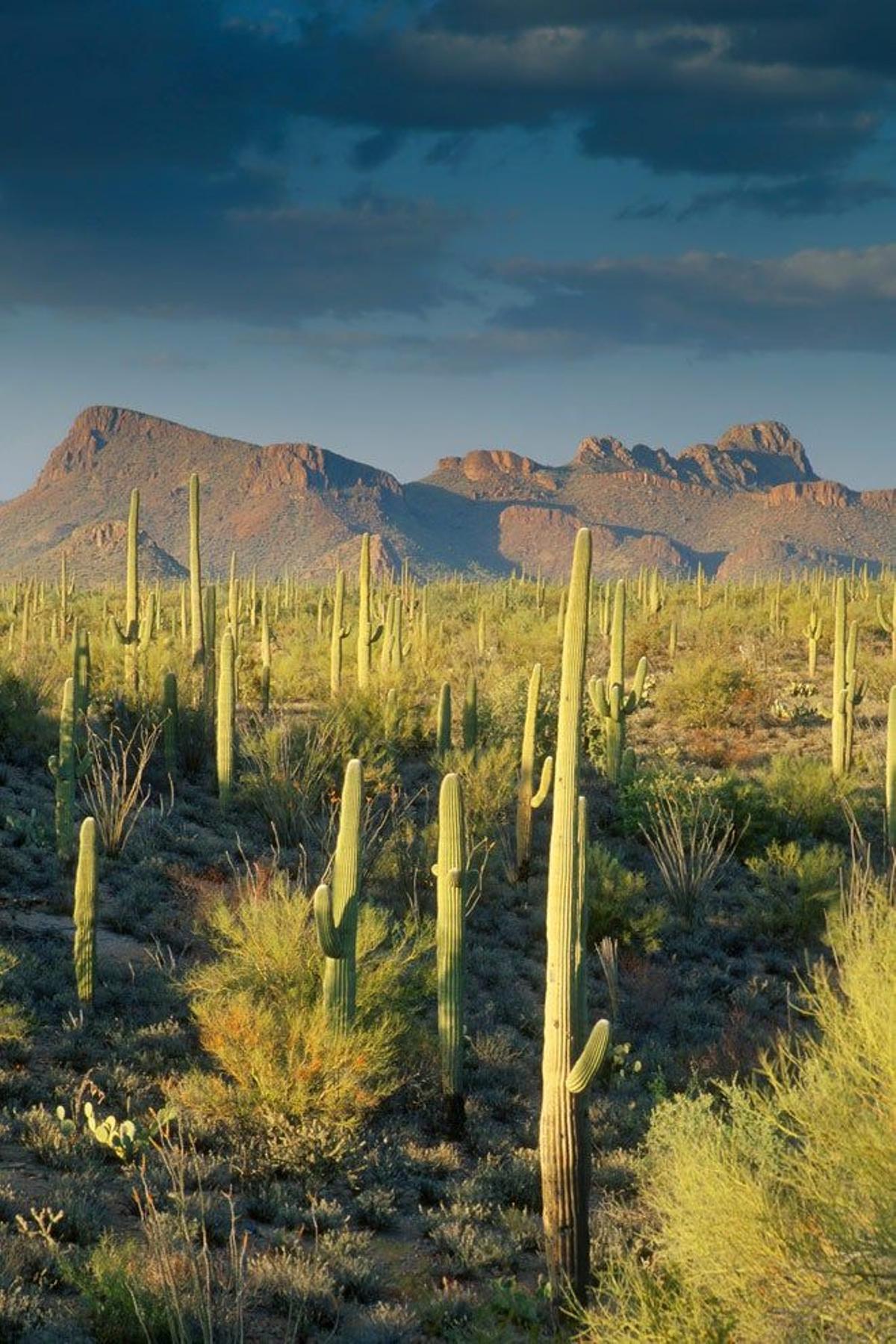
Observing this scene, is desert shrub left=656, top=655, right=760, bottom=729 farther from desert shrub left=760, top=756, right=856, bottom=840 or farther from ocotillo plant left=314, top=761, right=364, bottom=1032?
ocotillo plant left=314, top=761, right=364, bottom=1032

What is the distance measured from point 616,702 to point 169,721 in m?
5.79

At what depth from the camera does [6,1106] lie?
704 centimetres

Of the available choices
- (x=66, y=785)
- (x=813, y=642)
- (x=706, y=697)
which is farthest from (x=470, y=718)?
(x=813, y=642)

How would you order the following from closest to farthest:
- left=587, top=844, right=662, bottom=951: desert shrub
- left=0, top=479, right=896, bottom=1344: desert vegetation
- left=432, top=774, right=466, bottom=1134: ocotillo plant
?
left=0, top=479, right=896, bottom=1344: desert vegetation
left=432, top=774, right=466, bottom=1134: ocotillo plant
left=587, top=844, right=662, bottom=951: desert shrub

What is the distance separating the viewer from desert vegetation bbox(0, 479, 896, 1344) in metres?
4.80

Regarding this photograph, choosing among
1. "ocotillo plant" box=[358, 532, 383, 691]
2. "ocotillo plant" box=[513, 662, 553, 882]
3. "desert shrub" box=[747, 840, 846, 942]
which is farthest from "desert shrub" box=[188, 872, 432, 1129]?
"ocotillo plant" box=[358, 532, 383, 691]

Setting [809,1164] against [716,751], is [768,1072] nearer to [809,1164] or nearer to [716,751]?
[809,1164]

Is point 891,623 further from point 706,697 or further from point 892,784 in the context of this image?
point 892,784

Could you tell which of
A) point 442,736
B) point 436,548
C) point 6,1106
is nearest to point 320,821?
point 442,736

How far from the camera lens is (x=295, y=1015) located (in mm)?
7629

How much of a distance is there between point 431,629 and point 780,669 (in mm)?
7920

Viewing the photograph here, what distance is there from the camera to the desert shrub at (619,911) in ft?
39.4

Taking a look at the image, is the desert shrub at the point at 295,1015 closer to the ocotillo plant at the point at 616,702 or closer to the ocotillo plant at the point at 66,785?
the ocotillo plant at the point at 66,785

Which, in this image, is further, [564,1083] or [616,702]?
[616,702]
